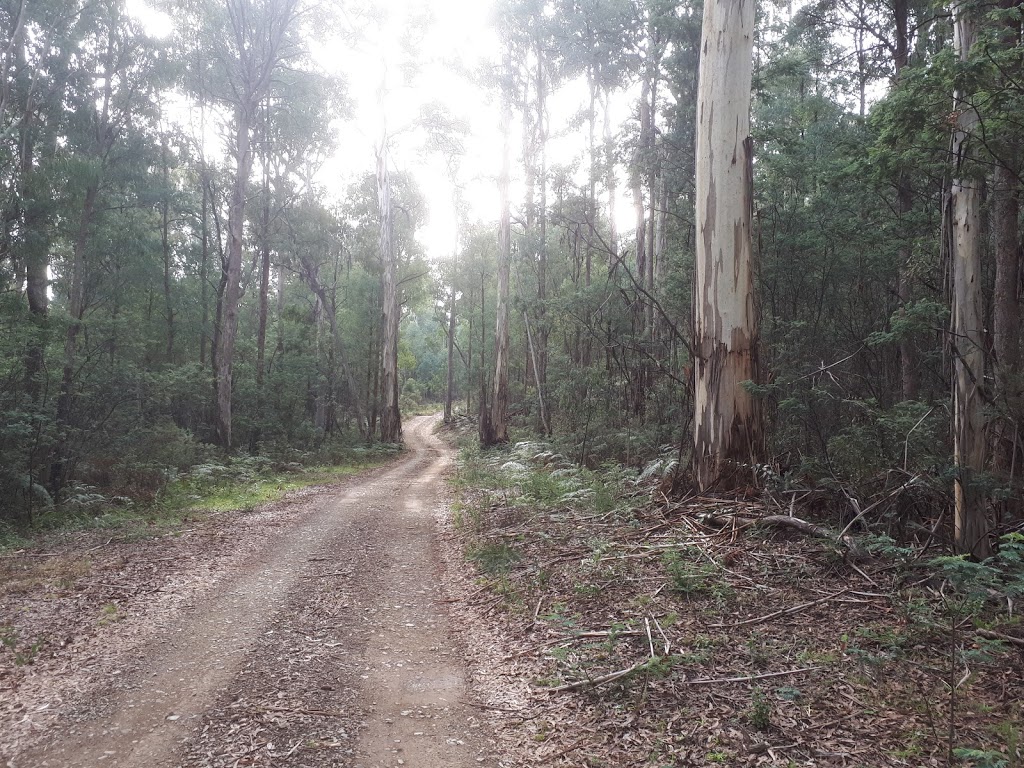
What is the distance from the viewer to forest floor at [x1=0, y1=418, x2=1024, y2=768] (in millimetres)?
3061

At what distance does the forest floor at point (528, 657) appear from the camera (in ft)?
10.0

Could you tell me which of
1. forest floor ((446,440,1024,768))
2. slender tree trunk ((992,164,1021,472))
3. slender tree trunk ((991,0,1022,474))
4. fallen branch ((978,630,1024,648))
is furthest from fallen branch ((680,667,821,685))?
slender tree trunk ((992,164,1021,472))

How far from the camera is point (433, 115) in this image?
2453cm

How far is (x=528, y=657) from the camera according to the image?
165 inches

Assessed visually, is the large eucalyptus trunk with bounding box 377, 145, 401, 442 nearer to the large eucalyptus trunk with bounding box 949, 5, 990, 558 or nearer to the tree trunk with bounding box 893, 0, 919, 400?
the tree trunk with bounding box 893, 0, 919, 400

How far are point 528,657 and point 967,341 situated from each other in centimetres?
404

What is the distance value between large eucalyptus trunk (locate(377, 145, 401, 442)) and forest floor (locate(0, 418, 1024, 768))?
655 inches

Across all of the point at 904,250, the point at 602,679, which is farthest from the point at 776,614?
the point at 904,250

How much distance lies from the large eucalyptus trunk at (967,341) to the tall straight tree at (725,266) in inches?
85.2

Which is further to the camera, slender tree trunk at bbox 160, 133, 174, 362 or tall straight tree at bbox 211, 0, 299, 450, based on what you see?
slender tree trunk at bbox 160, 133, 174, 362

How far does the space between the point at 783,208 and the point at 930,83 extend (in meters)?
6.15

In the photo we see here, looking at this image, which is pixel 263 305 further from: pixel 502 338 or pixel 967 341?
pixel 967 341

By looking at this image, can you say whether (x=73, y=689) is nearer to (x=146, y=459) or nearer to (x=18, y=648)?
(x=18, y=648)

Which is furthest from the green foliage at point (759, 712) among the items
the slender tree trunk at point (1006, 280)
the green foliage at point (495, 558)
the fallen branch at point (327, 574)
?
the fallen branch at point (327, 574)
